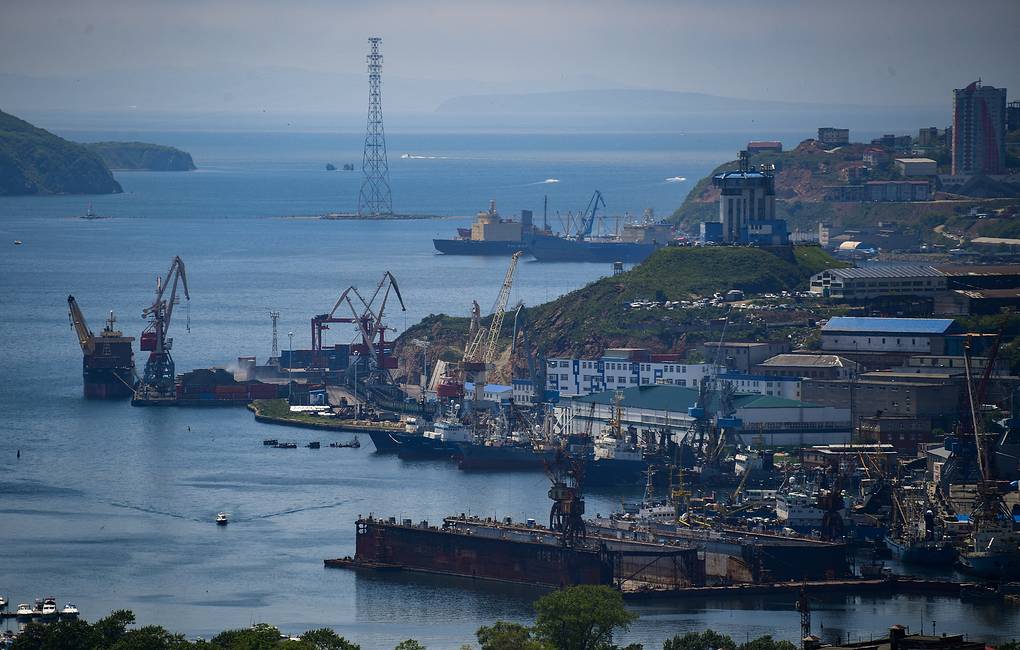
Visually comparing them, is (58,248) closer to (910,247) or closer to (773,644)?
(910,247)

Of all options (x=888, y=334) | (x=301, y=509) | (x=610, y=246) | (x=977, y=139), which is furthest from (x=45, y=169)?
(x=301, y=509)

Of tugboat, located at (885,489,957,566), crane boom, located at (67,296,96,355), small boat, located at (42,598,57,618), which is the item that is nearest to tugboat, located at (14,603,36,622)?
small boat, located at (42,598,57,618)

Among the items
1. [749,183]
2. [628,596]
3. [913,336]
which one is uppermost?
[749,183]

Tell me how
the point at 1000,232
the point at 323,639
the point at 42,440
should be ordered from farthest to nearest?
the point at 1000,232, the point at 42,440, the point at 323,639

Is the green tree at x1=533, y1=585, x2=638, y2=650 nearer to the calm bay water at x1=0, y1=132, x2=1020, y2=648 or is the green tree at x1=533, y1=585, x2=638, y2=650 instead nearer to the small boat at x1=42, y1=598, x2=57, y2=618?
the calm bay water at x1=0, y1=132, x2=1020, y2=648

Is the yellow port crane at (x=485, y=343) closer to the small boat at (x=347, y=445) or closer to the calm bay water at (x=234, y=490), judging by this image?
the calm bay water at (x=234, y=490)

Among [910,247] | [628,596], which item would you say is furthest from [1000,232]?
[628,596]
